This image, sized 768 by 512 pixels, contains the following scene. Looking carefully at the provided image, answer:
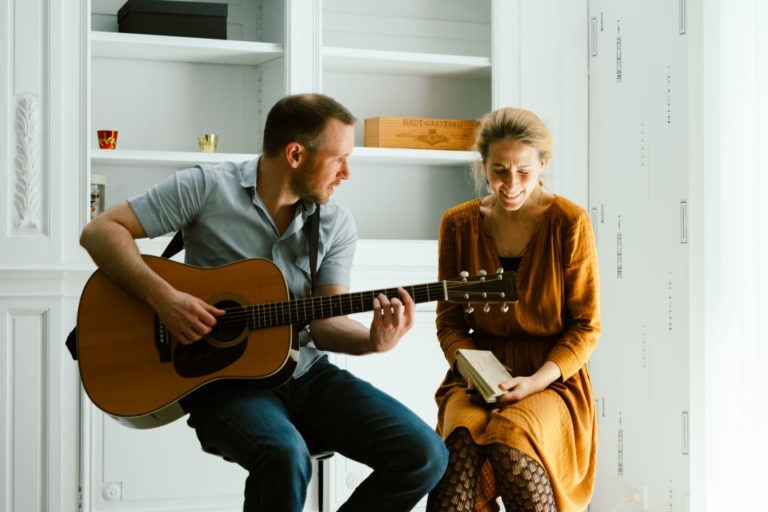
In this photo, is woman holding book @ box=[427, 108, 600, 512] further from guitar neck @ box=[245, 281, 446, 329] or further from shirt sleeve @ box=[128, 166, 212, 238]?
shirt sleeve @ box=[128, 166, 212, 238]

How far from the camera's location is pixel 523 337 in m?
2.29

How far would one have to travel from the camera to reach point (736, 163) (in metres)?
2.59

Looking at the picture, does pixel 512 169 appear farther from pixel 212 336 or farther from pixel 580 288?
pixel 212 336

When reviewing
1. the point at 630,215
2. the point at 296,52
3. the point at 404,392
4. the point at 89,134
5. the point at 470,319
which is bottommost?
the point at 404,392

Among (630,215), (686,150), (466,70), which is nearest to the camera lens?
(686,150)

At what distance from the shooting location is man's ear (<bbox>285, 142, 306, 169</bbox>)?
2.17m

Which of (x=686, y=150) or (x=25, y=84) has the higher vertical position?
(x=25, y=84)

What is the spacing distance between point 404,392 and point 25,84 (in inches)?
62.7

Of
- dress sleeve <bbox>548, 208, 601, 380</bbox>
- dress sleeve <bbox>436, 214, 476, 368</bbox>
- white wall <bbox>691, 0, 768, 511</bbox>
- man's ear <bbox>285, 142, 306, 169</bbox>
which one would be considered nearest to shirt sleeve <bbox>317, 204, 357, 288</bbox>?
man's ear <bbox>285, 142, 306, 169</bbox>

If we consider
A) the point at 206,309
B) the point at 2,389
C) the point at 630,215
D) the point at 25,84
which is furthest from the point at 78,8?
the point at 630,215

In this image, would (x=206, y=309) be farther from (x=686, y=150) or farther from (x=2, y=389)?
(x=686, y=150)

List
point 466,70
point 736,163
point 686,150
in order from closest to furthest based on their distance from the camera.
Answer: point 736,163, point 686,150, point 466,70

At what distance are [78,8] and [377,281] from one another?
1299 mm

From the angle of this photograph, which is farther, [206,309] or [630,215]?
[630,215]
